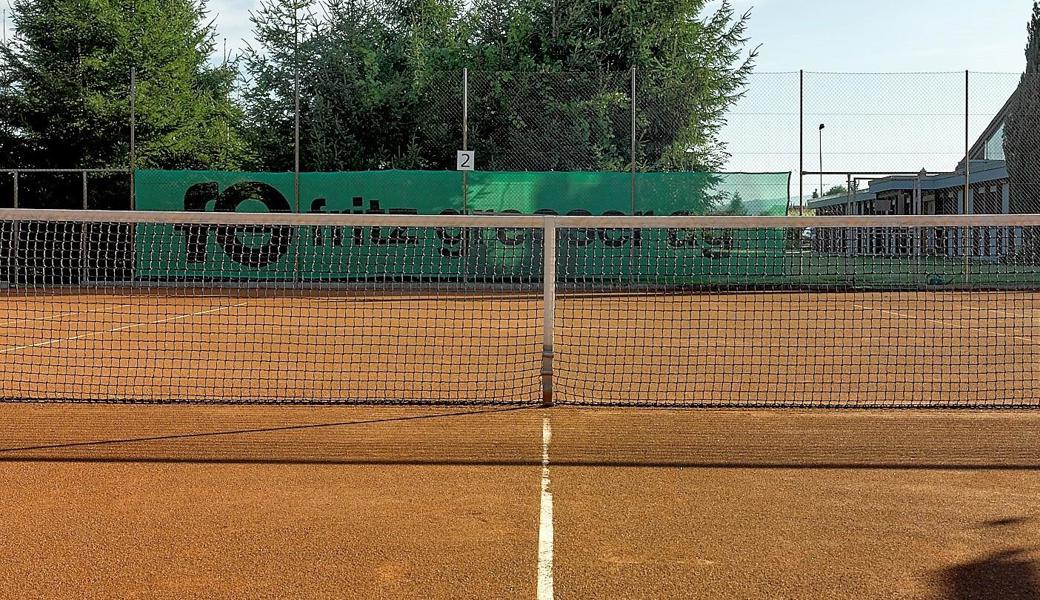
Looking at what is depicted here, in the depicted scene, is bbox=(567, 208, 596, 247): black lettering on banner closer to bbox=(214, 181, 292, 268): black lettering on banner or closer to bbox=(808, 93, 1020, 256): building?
bbox=(808, 93, 1020, 256): building

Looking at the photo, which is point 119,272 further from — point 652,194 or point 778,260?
point 778,260

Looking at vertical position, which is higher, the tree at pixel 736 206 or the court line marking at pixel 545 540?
the tree at pixel 736 206

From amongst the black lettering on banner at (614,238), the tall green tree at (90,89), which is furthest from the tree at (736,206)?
the tall green tree at (90,89)

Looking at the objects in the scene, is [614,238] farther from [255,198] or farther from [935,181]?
[935,181]

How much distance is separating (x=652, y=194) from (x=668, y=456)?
15068mm

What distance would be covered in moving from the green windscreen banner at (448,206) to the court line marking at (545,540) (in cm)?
1459

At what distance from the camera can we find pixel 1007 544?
4.07 meters

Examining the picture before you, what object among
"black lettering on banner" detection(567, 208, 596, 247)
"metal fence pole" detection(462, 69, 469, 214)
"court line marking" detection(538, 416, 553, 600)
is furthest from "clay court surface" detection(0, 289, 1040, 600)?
"black lettering on banner" detection(567, 208, 596, 247)

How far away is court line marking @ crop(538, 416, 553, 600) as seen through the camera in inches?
141

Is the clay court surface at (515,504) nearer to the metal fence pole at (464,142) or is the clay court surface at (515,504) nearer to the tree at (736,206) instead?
the metal fence pole at (464,142)

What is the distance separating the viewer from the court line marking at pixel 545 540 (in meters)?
3.59

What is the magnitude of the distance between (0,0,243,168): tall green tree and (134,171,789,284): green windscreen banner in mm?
4739

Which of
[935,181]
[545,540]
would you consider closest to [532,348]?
[545,540]

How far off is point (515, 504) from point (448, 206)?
16.2 m
